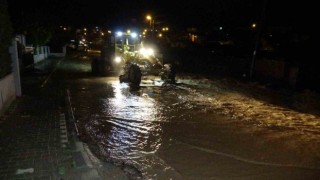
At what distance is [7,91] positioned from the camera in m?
11.3

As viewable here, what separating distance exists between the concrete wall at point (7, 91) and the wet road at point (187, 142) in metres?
2.39

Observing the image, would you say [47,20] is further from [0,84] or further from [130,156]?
[130,156]

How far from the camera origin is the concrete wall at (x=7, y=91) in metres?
10.4

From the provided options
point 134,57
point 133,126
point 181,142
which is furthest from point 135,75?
point 181,142

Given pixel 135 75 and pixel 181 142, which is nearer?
pixel 181 142

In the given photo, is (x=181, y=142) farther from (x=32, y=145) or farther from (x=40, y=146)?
(x=32, y=145)

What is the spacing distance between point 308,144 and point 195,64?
22.9 metres

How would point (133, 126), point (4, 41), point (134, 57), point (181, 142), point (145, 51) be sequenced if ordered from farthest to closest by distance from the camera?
1. point (145, 51)
2. point (134, 57)
3. point (4, 41)
4. point (133, 126)
5. point (181, 142)

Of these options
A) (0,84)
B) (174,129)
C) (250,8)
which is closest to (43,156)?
(174,129)

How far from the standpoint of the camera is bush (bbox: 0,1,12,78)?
10.9m

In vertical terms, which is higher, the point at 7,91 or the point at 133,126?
the point at 7,91

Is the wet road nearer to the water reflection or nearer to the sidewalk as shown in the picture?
the water reflection

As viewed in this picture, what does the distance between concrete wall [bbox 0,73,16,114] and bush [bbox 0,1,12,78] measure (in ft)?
0.83

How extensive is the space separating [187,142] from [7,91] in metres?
7.12
